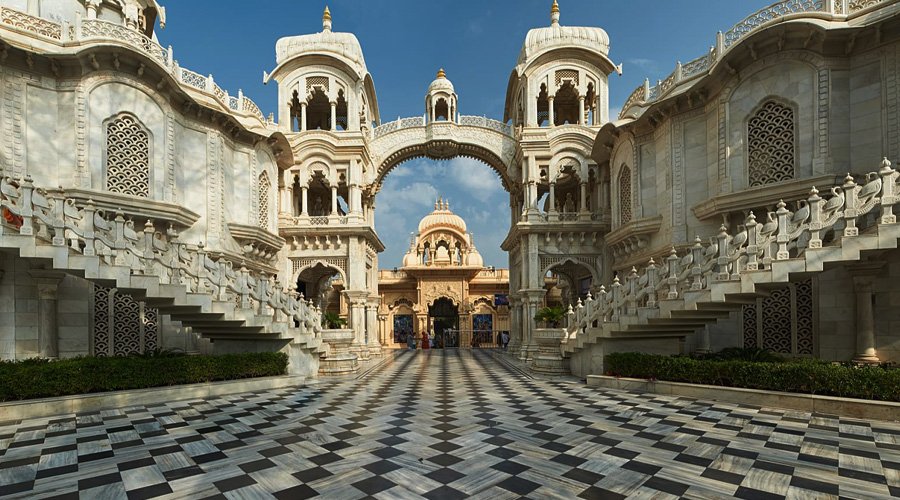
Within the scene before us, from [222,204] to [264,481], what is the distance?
41.9ft

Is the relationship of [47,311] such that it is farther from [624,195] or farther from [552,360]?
[624,195]

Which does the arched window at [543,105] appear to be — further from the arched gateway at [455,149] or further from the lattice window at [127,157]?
the lattice window at [127,157]

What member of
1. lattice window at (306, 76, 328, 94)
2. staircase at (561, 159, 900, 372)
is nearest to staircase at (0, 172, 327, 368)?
staircase at (561, 159, 900, 372)

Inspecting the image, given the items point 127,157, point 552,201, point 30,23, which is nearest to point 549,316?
point 552,201

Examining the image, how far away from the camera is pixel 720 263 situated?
32.0 feet

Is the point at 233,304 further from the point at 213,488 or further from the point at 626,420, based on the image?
the point at 626,420

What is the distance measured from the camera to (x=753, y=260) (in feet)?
30.5

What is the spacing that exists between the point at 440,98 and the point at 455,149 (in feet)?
10.4

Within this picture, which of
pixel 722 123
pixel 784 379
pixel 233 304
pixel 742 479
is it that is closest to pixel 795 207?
pixel 722 123

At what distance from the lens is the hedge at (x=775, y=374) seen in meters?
7.86

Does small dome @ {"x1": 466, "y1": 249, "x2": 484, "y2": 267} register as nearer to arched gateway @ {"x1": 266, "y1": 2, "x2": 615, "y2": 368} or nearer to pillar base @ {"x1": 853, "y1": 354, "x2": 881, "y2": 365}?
arched gateway @ {"x1": 266, "y1": 2, "x2": 615, "y2": 368}

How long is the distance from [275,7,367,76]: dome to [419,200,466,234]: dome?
1362cm

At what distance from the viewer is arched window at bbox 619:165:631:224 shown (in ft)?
56.3

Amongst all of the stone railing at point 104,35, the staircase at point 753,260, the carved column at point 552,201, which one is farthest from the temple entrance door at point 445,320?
the stone railing at point 104,35
